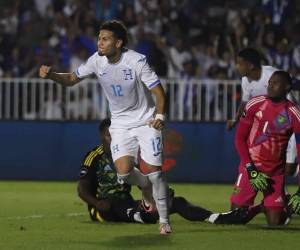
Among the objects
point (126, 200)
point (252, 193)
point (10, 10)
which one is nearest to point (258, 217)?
point (252, 193)

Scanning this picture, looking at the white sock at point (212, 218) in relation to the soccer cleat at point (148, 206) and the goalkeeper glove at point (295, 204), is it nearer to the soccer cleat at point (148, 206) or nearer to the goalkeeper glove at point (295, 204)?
the soccer cleat at point (148, 206)

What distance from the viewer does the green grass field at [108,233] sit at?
35.4 feet

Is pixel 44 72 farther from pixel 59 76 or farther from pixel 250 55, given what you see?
pixel 250 55

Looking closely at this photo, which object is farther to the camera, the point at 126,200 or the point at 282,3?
the point at 282,3

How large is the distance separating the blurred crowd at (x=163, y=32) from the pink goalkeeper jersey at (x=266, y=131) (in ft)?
25.0

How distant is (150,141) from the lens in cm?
1165

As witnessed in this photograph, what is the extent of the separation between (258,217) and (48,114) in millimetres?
7254

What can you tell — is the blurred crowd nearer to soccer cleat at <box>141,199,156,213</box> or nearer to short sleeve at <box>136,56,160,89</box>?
soccer cleat at <box>141,199,156,213</box>

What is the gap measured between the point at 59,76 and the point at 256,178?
2382 mm

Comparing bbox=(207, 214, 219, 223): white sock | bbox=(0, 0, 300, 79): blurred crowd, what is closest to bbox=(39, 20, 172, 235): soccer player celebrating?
bbox=(207, 214, 219, 223): white sock

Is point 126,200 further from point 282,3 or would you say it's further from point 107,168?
point 282,3

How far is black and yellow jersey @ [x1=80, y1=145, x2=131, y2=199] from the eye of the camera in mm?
12820

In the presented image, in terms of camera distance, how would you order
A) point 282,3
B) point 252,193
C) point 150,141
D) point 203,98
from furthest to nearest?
point 282,3
point 203,98
point 252,193
point 150,141

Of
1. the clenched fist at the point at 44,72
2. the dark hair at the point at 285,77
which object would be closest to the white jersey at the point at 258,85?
the dark hair at the point at 285,77
